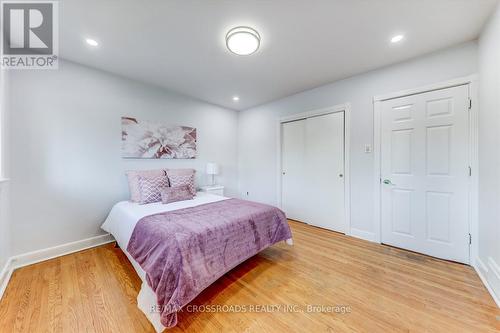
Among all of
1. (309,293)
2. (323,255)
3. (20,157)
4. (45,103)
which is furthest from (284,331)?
(45,103)

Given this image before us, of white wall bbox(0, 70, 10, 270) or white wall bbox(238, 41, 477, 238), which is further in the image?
white wall bbox(238, 41, 477, 238)

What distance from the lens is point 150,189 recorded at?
8.71ft

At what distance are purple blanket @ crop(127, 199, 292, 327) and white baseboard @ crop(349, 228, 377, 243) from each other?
1.26m

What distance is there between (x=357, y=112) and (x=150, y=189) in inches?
128

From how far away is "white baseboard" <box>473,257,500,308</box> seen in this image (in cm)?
156

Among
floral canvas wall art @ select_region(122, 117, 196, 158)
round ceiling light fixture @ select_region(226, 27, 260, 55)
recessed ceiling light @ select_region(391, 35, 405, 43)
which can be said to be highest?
recessed ceiling light @ select_region(391, 35, 405, 43)

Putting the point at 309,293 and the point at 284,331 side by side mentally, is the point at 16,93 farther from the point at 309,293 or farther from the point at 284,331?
the point at 309,293

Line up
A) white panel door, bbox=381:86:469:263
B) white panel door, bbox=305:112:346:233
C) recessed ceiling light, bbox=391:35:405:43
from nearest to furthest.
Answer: recessed ceiling light, bbox=391:35:405:43, white panel door, bbox=381:86:469:263, white panel door, bbox=305:112:346:233

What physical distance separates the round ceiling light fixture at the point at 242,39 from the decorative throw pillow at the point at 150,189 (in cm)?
205

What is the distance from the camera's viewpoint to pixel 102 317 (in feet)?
4.64

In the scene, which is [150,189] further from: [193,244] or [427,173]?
[427,173]

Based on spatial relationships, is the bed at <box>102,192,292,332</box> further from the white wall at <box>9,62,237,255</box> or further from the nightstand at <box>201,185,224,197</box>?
the nightstand at <box>201,185,224,197</box>

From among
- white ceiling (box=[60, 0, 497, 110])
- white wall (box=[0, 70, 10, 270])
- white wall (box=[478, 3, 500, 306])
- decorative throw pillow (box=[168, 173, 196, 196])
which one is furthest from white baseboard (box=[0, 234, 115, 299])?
white wall (box=[478, 3, 500, 306])

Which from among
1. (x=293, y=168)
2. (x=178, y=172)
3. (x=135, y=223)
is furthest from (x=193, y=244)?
(x=293, y=168)
